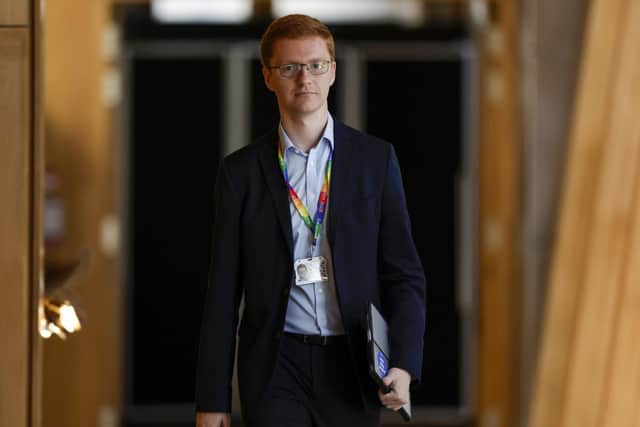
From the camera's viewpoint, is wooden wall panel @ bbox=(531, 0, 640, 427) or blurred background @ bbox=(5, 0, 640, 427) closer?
wooden wall panel @ bbox=(531, 0, 640, 427)

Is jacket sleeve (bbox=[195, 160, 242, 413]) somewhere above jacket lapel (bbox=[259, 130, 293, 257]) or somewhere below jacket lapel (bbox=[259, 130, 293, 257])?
below

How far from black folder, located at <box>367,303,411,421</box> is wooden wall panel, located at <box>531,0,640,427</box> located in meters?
2.61

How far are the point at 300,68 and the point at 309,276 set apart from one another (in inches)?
12.9

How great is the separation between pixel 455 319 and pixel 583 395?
209 centimetres

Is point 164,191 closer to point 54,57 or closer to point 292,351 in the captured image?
point 54,57

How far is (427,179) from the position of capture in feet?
23.3

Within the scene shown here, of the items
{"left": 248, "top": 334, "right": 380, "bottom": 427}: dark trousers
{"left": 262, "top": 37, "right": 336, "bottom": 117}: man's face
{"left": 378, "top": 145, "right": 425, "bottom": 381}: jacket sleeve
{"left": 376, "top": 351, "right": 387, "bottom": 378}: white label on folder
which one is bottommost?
{"left": 248, "top": 334, "right": 380, "bottom": 427}: dark trousers

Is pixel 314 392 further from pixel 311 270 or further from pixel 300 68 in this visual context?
pixel 300 68

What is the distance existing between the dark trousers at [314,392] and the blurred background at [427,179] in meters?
2.59

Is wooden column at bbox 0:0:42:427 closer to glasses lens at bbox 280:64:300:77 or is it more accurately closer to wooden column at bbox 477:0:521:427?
glasses lens at bbox 280:64:300:77

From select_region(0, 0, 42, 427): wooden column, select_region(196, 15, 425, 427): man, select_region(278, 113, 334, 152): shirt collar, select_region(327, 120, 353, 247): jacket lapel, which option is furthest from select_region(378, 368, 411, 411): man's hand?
select_region(0, 0, 42, 427): wooden column

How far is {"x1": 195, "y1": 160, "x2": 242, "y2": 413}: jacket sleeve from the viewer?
2.09 meters

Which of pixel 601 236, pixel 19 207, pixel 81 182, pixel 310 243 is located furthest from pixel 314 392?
pixel 81 182

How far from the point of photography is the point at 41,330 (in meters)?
2.67
